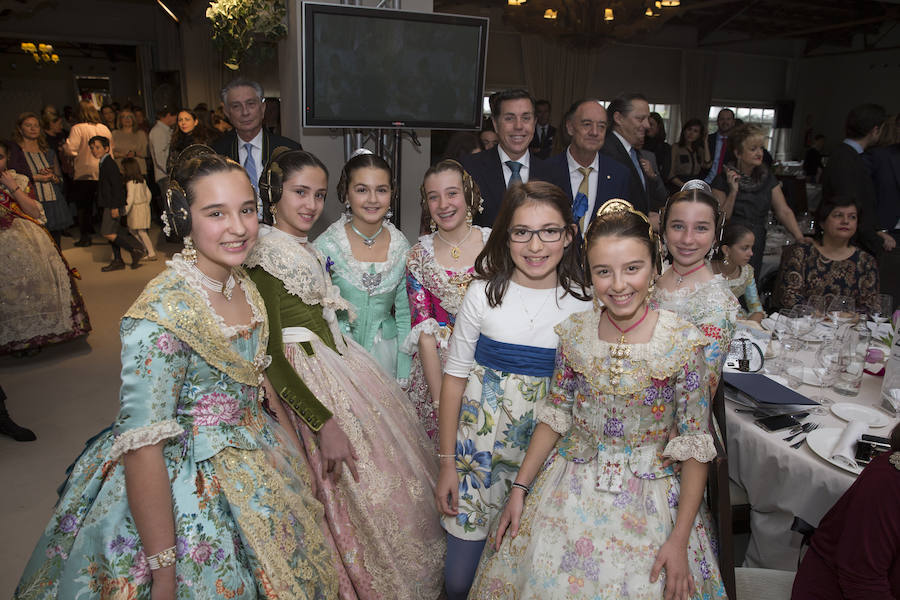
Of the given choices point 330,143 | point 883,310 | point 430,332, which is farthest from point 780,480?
point 330,143

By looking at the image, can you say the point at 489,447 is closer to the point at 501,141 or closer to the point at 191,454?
the point at 191,454

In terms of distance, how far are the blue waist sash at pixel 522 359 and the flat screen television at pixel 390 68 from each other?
6.58 feet

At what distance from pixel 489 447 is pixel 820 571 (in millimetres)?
870

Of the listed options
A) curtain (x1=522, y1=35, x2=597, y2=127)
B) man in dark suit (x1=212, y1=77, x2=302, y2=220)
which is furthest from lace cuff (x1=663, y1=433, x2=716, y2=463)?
curtain (x1=522, y1=35, x2=597, y2=127)

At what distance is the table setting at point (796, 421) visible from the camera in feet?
5.98

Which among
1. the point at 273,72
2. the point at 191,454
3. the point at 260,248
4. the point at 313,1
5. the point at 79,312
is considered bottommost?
the point at 79,312

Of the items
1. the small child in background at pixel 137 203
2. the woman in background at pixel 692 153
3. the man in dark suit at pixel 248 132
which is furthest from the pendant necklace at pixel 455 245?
the woman in background at pixel 692 153

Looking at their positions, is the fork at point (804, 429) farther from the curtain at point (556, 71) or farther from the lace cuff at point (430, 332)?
the curtain at point (556, 71)

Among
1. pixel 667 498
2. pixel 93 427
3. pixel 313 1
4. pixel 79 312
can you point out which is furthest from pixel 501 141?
pixel 79 312

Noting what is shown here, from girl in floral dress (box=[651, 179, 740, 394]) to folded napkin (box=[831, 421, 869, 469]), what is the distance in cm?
40

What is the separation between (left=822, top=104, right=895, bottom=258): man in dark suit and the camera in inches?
173

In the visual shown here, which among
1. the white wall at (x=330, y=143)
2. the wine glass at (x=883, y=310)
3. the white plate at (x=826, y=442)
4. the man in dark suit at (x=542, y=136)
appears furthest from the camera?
the man in dark suit at (x=542, y=136)

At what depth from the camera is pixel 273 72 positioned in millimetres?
11883

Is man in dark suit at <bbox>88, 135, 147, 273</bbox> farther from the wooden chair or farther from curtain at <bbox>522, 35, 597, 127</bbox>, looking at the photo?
curtain at <bbox>522, 35, 597, 127</bbox>
